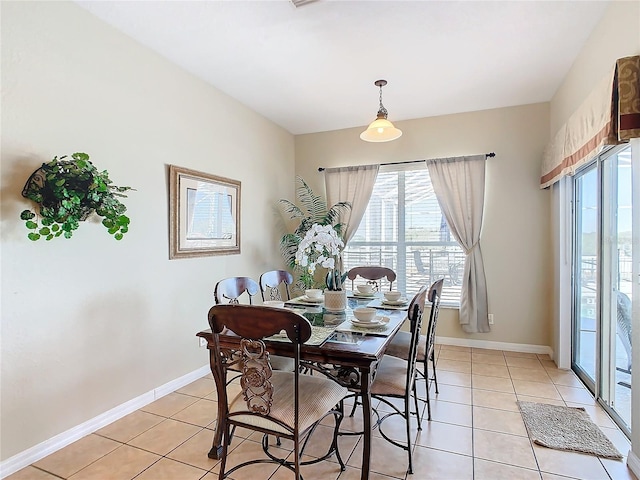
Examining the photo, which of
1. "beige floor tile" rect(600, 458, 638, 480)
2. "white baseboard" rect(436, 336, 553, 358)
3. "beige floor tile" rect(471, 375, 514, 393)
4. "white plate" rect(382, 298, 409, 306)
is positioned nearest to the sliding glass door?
"beige floor tile" rect(600, 458, 638, 480)

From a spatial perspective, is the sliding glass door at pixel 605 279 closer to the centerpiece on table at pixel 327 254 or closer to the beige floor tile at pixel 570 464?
the beige floor tile at pixel 570 464

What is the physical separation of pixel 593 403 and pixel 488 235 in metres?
1.85

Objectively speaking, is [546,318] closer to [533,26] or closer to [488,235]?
[488,235]

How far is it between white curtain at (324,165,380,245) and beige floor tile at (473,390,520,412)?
2.32m

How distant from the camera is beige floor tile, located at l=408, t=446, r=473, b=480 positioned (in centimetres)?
183

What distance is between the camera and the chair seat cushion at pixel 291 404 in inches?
62.3

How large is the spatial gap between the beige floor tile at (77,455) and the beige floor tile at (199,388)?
2.38ft

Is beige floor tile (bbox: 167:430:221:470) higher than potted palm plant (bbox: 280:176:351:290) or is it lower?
lower

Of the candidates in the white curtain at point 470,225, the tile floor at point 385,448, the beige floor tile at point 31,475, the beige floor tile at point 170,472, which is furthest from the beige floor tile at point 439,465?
the white curtain at point 470,225

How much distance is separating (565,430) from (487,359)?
1368mm

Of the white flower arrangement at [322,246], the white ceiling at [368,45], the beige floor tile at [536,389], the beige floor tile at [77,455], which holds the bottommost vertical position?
the beige floor tile at [77,455]

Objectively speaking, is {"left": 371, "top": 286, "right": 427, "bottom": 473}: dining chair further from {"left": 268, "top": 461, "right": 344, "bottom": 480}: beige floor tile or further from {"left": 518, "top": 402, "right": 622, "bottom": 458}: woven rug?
{"left": 518, "top": 402, "right": 622, "bottom": 458}: woven rug

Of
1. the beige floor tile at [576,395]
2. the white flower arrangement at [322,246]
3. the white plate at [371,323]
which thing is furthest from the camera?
the beige floor tile at [576,395]

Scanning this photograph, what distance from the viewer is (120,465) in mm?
1939
